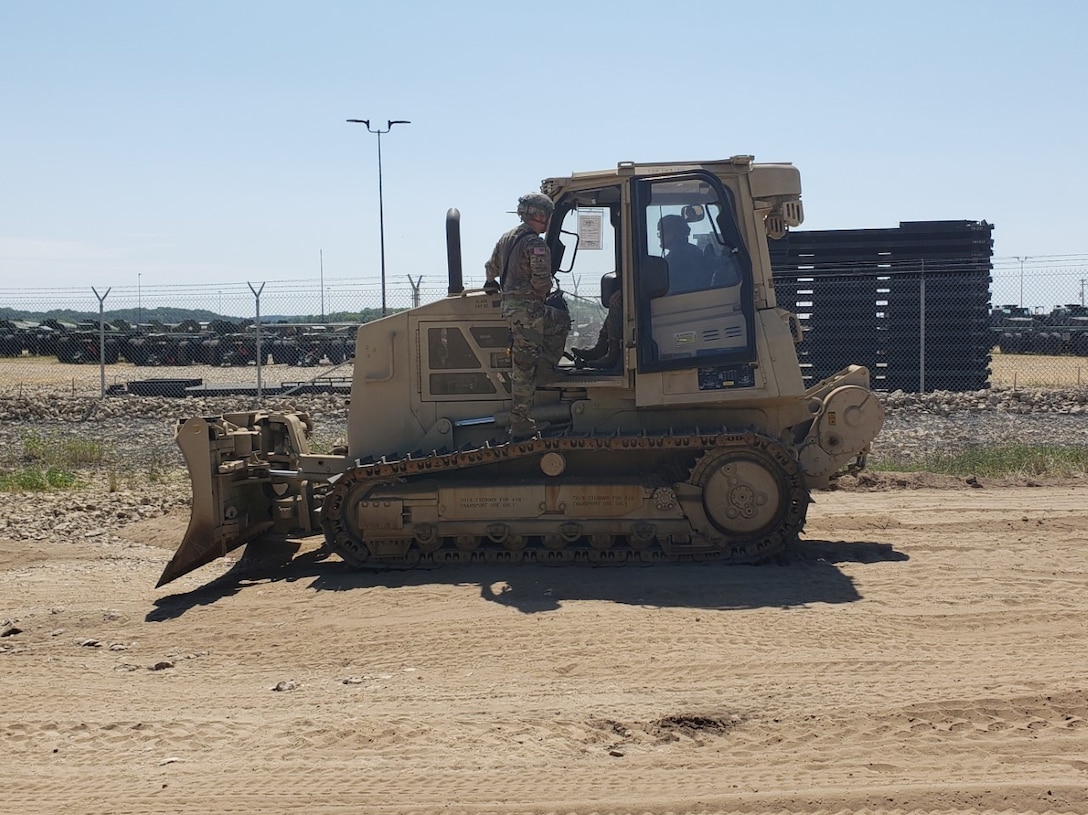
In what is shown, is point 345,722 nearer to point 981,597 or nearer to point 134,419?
point 981,597

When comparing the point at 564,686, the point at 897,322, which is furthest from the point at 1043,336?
the point at 564,686

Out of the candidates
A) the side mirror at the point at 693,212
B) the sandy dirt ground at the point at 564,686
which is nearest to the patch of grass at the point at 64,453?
the sandy dirt ground at the point at 564,686

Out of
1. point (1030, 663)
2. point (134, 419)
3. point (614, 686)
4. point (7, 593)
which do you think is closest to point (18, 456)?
point (134, 419)

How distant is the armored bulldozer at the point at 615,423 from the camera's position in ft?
29.1

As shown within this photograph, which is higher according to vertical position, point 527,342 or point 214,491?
point 527,342

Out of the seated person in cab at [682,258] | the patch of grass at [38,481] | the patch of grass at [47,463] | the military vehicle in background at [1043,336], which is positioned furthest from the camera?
the military vehicle in background at [1043,336]

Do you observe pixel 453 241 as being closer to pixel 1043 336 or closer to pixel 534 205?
pixel 534 205

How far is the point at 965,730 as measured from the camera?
5.48 m

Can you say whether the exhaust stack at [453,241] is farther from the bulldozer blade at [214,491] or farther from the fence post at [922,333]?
the fence post at [922,333]

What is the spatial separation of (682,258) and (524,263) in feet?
3.89

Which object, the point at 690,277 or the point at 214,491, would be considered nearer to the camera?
the point at 690,277

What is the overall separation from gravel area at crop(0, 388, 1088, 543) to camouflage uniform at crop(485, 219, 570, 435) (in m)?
4.56

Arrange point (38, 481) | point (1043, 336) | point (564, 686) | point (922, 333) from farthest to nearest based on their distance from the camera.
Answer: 1. point (1043, 336)
2. point (922, 333)
3. point (38, 481)
4. point (564, 686)

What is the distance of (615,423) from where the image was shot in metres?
9.23
